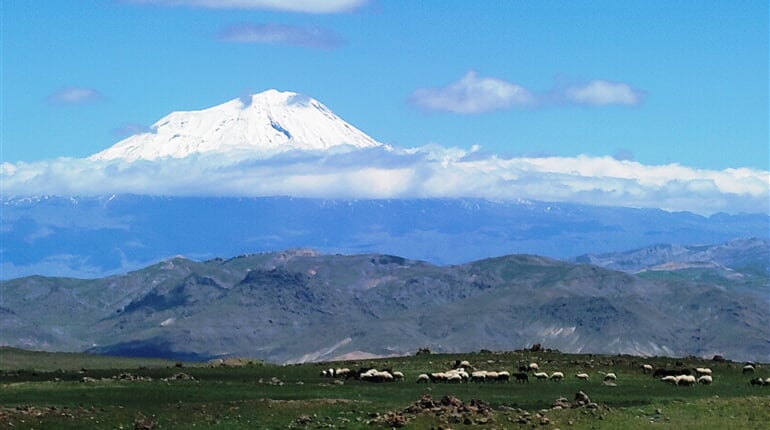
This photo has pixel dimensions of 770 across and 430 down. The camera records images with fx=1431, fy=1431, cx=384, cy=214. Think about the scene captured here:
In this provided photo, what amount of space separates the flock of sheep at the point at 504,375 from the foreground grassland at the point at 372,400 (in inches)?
25.1

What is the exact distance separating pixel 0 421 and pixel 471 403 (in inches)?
696

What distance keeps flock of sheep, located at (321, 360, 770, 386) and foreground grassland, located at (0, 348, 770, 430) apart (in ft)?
2.09

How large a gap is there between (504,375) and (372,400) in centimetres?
1479

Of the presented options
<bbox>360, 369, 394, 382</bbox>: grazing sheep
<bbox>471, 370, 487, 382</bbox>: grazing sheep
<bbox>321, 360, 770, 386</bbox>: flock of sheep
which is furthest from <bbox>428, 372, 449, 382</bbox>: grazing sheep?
<bbox>360, 369, 394, 382</bbox>: grazing sheep

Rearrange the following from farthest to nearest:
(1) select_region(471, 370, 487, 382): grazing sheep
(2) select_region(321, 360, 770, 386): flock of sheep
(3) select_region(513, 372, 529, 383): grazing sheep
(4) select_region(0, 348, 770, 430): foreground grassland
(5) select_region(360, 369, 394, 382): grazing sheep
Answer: (3) select_region(513, 372, 529, 383): grazing sheep → (1) select_region(471, 370, 487, 382): grazing sheep → (5) select_region(360, 369, 394, 382): grazing sheep → (2) select_region(321, 360, 770, 386): flock of sheep → (4) select_region(0, 348, 770, 430): foreground grassland

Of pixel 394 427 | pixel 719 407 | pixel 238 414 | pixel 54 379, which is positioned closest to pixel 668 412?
pixel 719 407

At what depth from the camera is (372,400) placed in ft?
203

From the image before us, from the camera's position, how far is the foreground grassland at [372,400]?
2117 inches

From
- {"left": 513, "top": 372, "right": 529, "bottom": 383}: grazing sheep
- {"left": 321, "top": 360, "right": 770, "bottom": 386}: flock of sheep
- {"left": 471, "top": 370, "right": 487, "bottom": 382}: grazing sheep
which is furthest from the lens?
{"left": 513, "top": 372, "right": 529, "bottom": 383}: grazing sheep

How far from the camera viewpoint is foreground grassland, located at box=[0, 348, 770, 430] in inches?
2117

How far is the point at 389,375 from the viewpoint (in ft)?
246

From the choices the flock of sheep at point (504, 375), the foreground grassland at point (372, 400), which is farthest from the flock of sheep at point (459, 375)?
the foreground grassland at point (372, 400)

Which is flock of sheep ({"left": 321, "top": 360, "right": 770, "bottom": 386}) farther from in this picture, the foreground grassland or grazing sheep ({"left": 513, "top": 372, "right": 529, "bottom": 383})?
the foreground grassland

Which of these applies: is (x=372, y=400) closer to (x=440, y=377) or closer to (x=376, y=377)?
(x=376, y=377)
